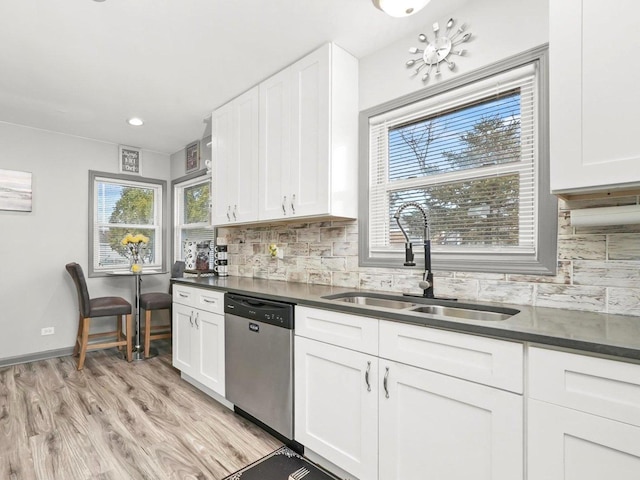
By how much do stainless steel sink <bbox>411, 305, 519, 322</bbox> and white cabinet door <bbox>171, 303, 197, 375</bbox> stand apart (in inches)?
76.4

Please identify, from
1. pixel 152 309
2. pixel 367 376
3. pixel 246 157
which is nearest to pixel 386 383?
pixel 367 376

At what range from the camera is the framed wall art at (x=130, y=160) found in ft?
14.1

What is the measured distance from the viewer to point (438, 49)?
78.3 inches

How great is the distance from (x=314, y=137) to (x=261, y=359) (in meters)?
1.48

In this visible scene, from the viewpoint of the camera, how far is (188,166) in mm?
4383

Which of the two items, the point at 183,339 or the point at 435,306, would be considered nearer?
the point at 435,306

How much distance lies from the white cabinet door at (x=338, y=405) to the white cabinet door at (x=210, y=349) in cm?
84

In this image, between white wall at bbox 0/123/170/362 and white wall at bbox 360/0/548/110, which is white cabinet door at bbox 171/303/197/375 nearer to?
white wall at bbox 0/123/170/362

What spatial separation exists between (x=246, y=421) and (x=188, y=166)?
126 inches

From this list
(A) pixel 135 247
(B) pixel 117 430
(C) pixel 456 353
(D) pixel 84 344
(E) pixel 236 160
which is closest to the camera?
(C) pixel 456 353

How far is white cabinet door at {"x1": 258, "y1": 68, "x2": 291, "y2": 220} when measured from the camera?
2480 millimetres

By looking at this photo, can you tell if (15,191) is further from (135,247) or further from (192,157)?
(192,157)

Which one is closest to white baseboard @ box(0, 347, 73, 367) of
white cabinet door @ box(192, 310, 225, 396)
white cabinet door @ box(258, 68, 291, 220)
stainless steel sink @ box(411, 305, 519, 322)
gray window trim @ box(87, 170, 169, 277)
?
gray window trim @ box(87, 170, 169, 277)

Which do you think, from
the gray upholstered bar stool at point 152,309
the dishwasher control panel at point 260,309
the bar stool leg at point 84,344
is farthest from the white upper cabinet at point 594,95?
the bar stool leg at point 84,344
